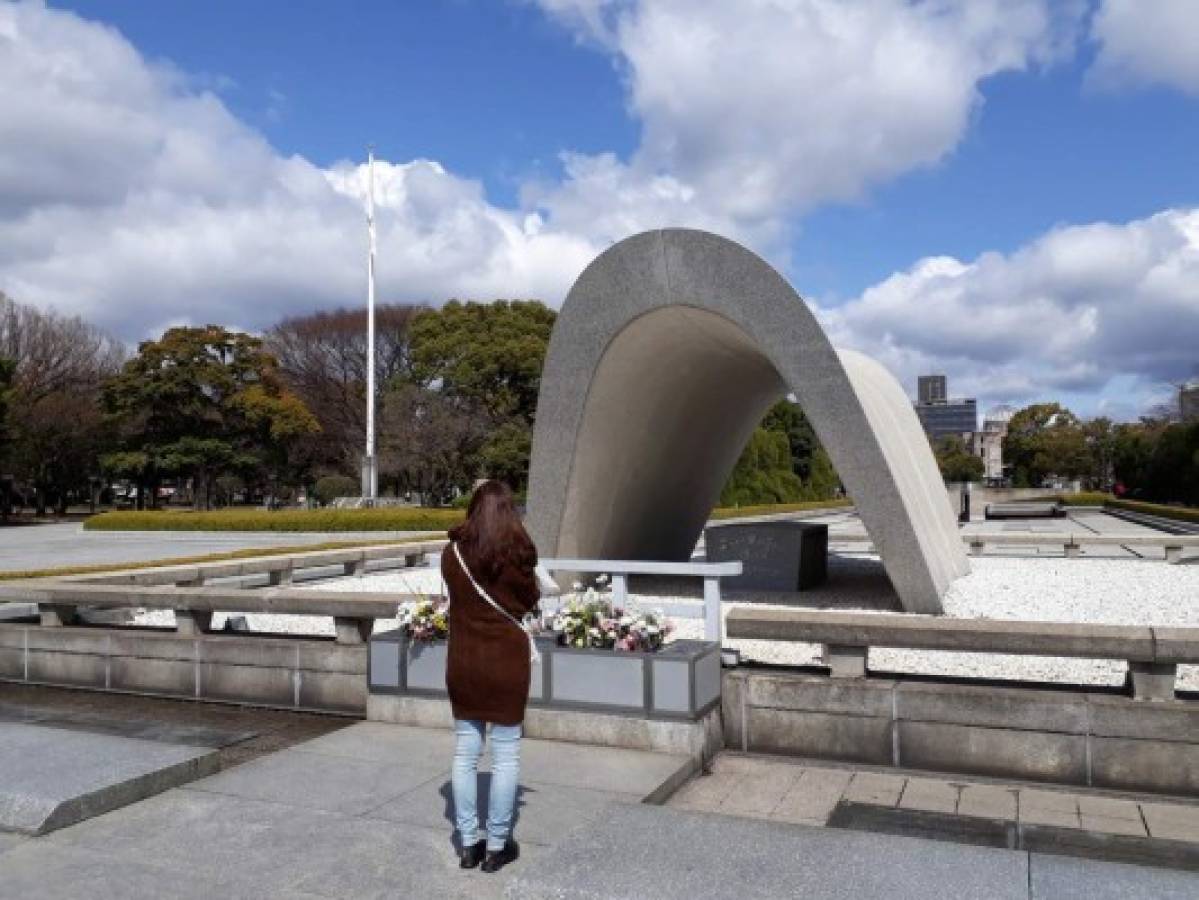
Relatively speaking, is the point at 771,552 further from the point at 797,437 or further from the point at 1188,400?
the point at 1188,400

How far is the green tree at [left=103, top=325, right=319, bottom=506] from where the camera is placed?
45.2 m

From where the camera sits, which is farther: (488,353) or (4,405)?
(488,353)

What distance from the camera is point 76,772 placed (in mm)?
5340

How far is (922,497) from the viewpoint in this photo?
12844 millimetres

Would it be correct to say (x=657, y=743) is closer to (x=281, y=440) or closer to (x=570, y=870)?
(x=570, y=870)

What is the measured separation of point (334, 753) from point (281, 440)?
45934 mm

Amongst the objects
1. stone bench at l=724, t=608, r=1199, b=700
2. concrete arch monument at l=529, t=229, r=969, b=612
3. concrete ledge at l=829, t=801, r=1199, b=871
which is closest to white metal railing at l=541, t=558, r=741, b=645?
stone bench at l=724, t=608, r=1199, b=700

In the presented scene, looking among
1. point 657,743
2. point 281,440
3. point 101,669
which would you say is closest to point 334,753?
point 657,743

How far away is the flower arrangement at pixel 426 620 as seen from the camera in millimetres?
6637

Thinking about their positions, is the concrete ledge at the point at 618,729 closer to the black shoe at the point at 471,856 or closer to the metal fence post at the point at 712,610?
the metal fence post at the point at 712,610

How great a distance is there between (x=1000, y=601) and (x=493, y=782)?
1005 cm

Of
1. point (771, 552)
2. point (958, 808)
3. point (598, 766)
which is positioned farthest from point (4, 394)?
point (958, 808)

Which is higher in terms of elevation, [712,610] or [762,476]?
[762,476]

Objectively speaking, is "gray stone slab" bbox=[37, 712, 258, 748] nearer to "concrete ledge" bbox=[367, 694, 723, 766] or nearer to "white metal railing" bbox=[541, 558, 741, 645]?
"concrete ledge" bbox=[367, 694, 723, 766]
